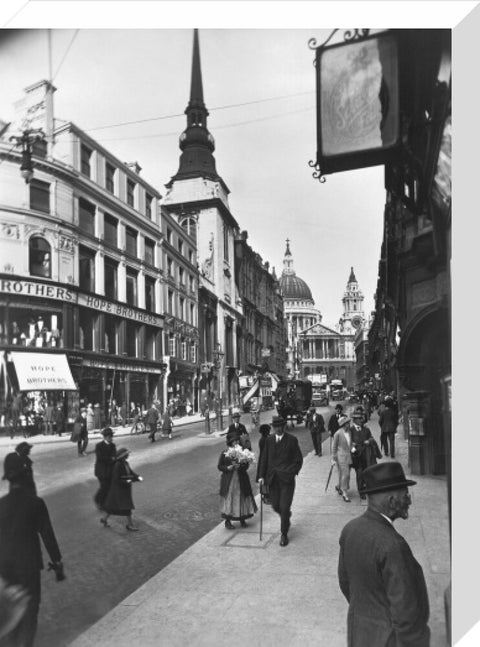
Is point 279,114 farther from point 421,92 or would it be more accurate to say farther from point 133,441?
point 133,441

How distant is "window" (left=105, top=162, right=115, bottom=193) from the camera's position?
4223mm

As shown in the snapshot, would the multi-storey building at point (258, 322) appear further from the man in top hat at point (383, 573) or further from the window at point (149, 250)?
the man in top hat at point (383, 573)

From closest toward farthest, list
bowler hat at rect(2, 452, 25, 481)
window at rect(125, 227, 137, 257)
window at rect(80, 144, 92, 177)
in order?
bowler hat at rect(2, 452, 25, 481)
window at rect(80, 144, 92, 177)
window at rect(125, 227, 137, 257)

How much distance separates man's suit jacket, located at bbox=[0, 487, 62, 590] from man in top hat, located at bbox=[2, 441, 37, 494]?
21 centimetres

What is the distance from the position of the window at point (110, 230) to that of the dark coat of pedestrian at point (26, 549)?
1936mm

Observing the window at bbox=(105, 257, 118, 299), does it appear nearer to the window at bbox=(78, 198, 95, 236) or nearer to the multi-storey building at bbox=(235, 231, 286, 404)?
the window at bbox=(78, 198, 95, 236)

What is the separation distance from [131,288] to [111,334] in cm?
43

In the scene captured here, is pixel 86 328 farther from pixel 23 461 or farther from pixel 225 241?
pixel 225 241

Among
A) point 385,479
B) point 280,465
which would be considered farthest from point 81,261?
point 385,479

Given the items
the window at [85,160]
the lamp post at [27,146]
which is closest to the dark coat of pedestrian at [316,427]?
the window at [85,160]

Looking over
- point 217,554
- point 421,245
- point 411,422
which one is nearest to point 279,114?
point 421,245

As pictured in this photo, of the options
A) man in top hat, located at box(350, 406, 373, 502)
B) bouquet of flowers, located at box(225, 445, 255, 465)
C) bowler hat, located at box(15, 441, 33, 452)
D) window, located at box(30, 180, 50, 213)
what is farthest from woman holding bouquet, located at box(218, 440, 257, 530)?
window, located at box(30, 180, 50, 213)

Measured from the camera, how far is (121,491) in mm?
4238

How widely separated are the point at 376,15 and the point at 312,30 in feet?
1.55
